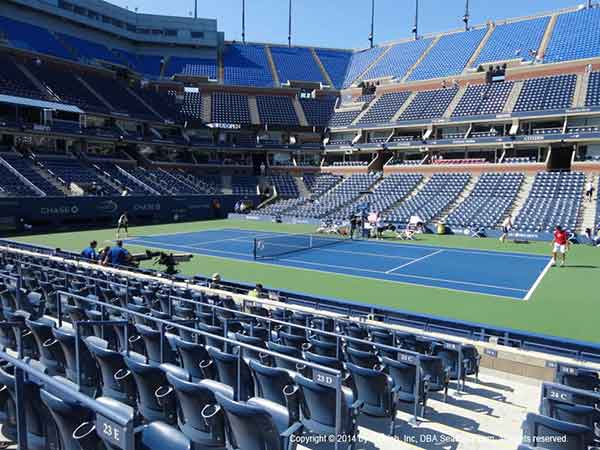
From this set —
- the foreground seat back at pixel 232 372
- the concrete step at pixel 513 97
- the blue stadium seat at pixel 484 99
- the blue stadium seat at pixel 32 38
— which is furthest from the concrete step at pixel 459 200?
the blue stadium seat at pixel 32 38

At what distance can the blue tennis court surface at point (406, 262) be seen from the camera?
19203 millimetres

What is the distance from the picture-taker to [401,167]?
2008 inches

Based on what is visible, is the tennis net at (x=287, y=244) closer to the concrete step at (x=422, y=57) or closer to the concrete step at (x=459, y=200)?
the concrete step at (x=459, y=200)

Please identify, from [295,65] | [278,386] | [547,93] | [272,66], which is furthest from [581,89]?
[278,386]

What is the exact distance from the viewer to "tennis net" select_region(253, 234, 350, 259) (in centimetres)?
2566

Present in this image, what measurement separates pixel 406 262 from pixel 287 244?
26.2 feet

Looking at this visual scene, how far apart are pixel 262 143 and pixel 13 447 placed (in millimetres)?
56726

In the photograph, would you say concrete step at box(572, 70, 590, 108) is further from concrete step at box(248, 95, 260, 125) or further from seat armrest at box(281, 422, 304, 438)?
seat armrest at box(281, 422, 304, 438)

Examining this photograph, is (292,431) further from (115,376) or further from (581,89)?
(581,89)

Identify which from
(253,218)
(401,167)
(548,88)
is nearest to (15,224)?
(253,218)

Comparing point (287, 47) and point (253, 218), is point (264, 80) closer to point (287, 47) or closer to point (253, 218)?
point (287, 47)

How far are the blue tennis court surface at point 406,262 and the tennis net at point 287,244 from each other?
398mm

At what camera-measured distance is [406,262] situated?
2370 cm

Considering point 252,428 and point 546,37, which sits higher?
point 546,37
